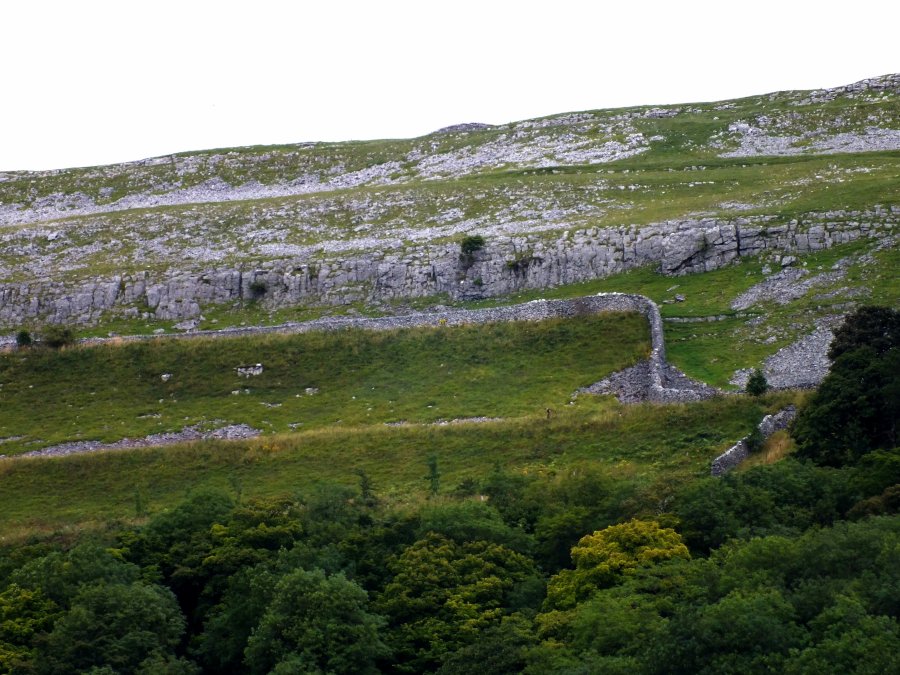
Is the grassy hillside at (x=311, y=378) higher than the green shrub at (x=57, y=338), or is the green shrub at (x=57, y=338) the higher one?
the green shrub at (x=57, y=338)

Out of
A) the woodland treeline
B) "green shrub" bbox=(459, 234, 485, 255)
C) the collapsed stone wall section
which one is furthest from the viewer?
"green shrub" bbox=(459, 234, 485, 255)

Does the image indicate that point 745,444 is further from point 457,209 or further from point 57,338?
point 457,209

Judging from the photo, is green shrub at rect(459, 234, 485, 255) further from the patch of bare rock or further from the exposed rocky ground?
the patch of bare rock

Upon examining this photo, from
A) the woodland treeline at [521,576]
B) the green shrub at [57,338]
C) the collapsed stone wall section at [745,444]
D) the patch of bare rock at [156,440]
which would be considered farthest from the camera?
the green shrub at [57,338]

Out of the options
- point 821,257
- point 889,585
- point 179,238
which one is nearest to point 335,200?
point 179,238

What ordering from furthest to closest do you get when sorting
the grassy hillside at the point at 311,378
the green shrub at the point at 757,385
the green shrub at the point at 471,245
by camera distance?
the green shrub at the point at 471,245 → the grassy hillside at the point at 311,378 → the green shrub at the point at 757,385

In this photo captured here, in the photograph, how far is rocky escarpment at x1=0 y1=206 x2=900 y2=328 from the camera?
281 ft

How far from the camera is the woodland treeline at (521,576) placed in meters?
37.3

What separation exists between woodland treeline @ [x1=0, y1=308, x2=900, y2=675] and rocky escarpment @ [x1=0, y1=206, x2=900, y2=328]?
2695 centimetres

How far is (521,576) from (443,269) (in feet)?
160

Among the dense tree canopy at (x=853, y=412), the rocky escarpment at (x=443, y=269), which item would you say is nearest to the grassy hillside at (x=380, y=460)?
the dense tree canopy at (x=853, y=412)

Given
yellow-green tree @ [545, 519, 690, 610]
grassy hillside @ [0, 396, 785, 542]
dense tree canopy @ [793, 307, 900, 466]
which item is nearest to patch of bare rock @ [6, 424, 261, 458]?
grassy hillside @ [0, 396, 785, 542]

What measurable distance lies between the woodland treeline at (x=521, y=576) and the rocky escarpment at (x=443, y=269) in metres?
26.9

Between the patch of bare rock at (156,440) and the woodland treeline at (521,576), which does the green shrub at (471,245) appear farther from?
the woodland treeline at (521,576)
